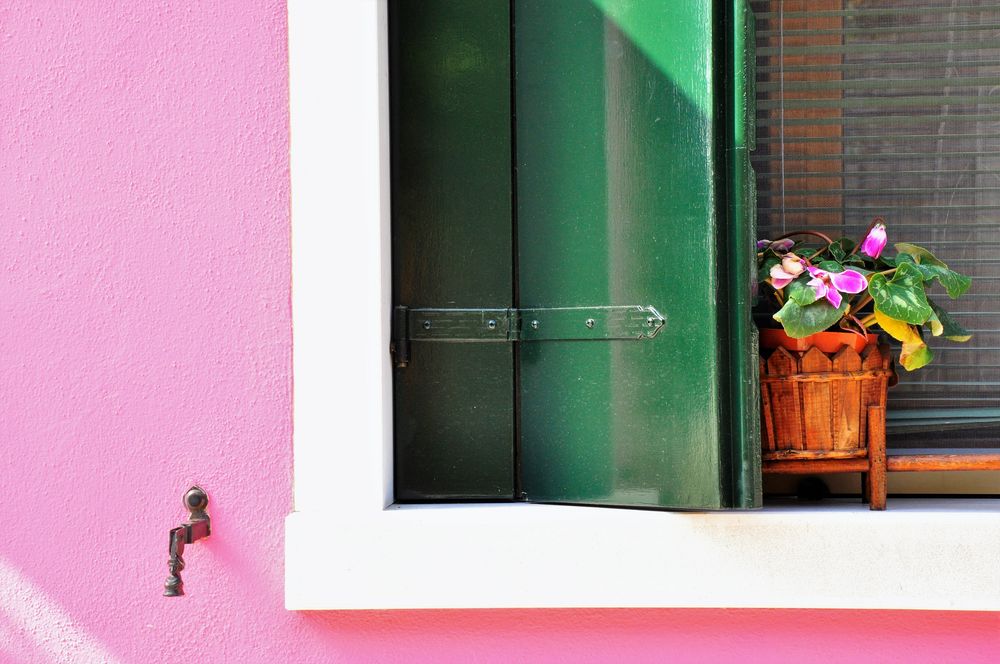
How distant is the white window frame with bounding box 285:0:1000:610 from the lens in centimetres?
162

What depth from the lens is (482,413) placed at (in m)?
1.77

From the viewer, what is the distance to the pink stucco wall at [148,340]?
171 centimetres

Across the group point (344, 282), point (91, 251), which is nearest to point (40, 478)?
point (91, 251)

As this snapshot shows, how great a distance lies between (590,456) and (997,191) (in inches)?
40.3

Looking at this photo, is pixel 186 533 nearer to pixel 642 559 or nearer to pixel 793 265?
pixel 642 559

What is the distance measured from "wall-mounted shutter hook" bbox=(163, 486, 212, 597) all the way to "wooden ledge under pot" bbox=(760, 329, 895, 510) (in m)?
1.06

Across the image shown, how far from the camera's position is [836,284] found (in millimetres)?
1646

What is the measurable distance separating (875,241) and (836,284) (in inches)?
5.4

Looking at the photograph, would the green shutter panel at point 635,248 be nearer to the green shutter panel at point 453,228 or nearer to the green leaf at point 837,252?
the green shutter panel at point 453,228

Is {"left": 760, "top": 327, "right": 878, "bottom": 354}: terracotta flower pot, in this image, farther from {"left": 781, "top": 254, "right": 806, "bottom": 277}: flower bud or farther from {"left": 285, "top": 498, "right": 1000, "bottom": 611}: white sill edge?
{"left": 285, "top": 498, "right": 1000, "bottom": 611}: white sill edge

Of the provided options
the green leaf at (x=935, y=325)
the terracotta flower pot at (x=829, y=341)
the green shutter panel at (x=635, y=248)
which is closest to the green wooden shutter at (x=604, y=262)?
the green shutter panel at (x=635, y=248)

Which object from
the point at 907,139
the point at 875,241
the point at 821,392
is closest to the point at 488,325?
the point at 821,392

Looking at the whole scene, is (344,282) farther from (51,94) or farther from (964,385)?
(964,385)

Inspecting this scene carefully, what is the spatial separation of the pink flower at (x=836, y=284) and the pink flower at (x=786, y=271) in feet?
0.10
